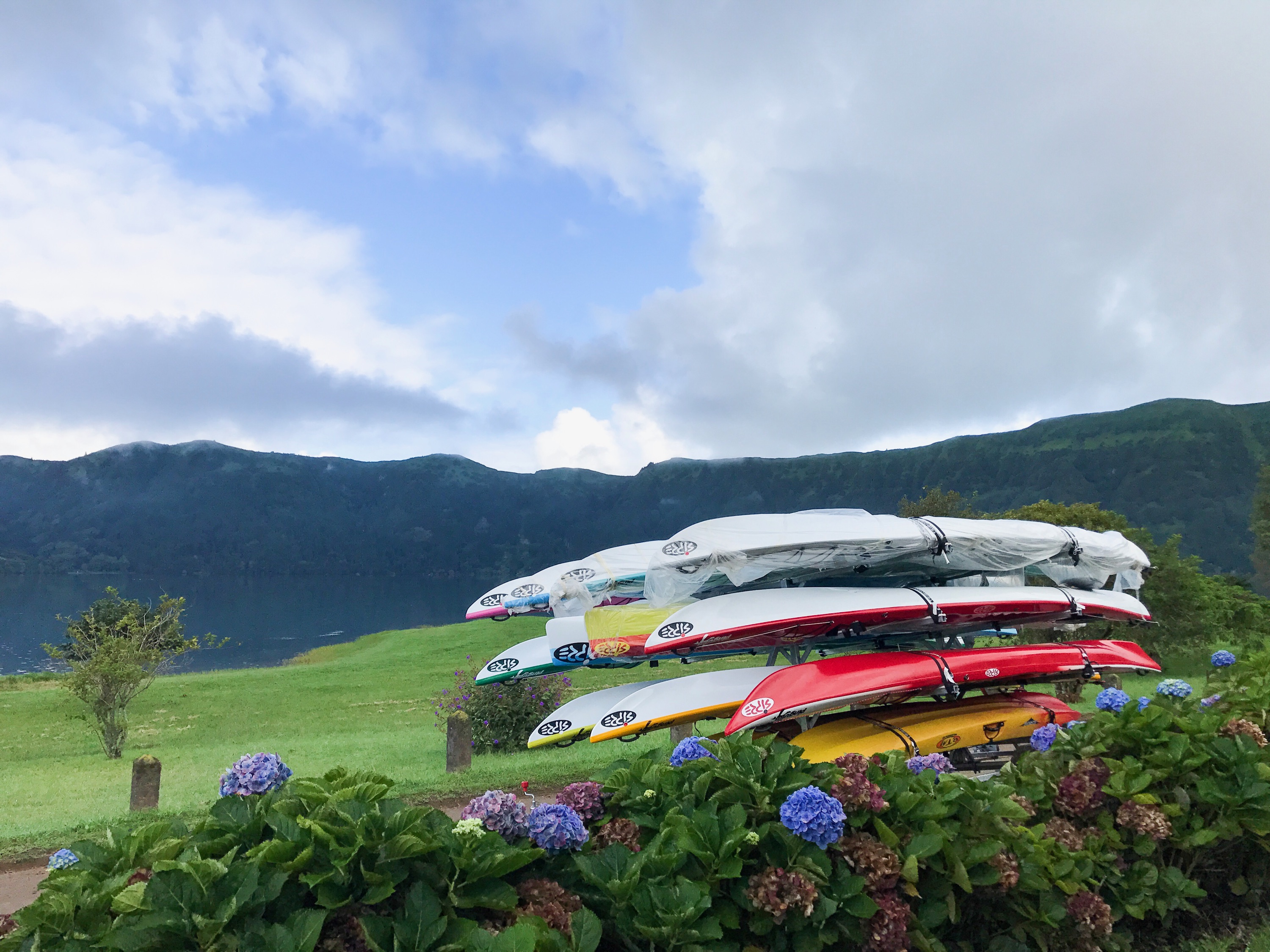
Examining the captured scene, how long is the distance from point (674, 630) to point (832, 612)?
1.39 meters

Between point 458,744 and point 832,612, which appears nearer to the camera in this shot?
point 832,612

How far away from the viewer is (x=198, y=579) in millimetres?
175625

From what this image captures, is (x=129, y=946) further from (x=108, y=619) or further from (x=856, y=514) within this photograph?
(x=108, y=619)

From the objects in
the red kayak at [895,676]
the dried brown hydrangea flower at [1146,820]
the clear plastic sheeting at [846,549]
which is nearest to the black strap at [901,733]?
the red kayak at [895,676]

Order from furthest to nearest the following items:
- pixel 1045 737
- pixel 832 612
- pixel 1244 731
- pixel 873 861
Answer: pixel 832 612
pixel 1045 737
pixel 1244 731
pixel 873 861

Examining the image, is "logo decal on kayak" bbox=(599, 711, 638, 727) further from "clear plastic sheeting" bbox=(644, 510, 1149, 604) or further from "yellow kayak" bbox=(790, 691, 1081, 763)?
"yellow kayak" bbox=(790, 691, 1081, 763)

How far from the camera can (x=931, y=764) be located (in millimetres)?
3240

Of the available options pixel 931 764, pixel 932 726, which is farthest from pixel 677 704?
pixel 931 764

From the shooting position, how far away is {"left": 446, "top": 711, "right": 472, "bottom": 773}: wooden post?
880cm

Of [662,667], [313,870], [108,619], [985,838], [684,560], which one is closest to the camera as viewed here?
[313,870]

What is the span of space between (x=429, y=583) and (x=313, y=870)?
17797 cm

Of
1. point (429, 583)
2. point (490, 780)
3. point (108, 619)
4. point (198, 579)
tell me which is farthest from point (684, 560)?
point (198, 579)

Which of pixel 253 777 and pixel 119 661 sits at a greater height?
pixel 253 777

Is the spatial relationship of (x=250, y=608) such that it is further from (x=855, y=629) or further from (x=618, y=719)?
(x=855, y=629)
